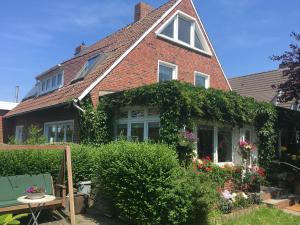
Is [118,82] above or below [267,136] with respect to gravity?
above

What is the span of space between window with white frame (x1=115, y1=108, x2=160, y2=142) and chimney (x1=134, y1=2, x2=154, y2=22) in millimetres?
9586

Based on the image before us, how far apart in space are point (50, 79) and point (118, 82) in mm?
7240

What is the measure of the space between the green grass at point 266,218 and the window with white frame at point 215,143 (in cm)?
249

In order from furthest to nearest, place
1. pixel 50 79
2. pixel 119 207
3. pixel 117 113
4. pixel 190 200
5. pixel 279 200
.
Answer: pixel 50 79 → pixel 117 113 → pixel 279 200 → pixel 119 207 → pixel 190 200

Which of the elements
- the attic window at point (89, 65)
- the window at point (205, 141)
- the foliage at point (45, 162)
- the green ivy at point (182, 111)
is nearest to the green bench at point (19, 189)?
the foliage at point (45, 162)

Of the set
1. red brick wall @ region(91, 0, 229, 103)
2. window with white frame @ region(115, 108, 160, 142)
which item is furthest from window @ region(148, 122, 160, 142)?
red brick wall @ region(91, 0, 229, 103)

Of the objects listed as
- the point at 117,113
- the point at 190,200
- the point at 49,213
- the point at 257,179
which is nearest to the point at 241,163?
the point at 257,179

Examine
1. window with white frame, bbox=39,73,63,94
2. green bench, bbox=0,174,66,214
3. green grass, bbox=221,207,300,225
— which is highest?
window with white frame, bbox=39,73,63,94

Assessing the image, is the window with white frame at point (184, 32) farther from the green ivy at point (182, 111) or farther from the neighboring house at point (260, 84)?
the neighboring house at point (260, 84)

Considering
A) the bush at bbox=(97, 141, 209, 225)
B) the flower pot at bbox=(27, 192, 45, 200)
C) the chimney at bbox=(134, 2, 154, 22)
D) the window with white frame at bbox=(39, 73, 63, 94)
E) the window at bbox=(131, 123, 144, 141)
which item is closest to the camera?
the flower pot at bbox=(27, 192, 45, 200)

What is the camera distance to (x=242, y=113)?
1202 centimetres

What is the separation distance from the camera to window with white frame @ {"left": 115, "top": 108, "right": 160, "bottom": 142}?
36.9 feet

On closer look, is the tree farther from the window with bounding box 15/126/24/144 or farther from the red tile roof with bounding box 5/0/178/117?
the window with bounding box 15/126/24/144

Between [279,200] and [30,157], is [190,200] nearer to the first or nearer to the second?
[30,157]
